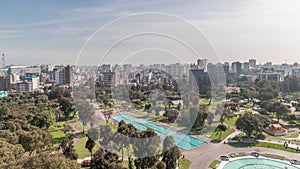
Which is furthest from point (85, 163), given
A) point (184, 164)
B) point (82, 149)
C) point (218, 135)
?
point (218, 135)

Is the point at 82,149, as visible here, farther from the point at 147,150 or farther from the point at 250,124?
the point at 250,124

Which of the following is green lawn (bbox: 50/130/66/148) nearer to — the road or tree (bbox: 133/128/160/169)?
tree (bbox: 133/128/160/169)

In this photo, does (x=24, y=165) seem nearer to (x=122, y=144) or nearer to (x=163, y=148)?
(x=122, y=144)

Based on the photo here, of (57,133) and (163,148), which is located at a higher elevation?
(163,148)

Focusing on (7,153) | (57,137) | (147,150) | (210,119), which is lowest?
(57,137)

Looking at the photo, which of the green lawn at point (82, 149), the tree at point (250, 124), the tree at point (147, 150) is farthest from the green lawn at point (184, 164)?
the tree at point (250, 124)

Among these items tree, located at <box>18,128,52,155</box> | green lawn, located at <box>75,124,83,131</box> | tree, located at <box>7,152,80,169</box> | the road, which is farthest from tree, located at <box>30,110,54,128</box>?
the road

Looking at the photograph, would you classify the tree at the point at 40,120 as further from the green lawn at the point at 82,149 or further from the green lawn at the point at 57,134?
the green lawn at the point at 82,149

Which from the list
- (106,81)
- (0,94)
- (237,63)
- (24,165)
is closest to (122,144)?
(24,165)
